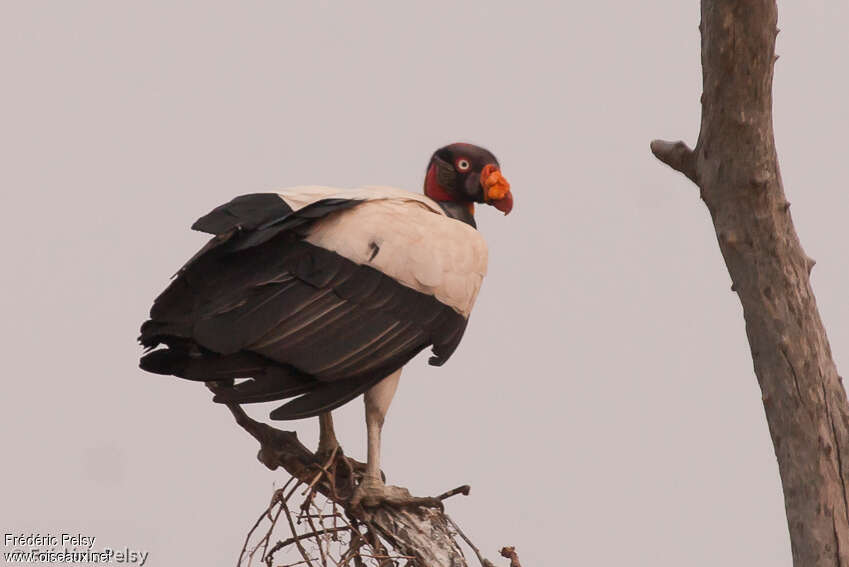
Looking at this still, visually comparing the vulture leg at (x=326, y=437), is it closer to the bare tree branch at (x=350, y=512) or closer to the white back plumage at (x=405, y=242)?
the bare tree branch at (x=350, y=512)

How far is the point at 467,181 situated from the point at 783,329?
1526 millimetres

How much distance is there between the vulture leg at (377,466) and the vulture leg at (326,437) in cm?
33

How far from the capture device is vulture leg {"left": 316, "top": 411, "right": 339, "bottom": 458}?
5.78 meters

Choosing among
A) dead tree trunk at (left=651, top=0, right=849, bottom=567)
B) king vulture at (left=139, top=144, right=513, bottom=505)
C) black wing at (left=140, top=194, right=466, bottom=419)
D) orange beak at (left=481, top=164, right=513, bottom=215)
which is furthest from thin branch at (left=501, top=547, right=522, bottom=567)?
orange beak at (left=481, top=164, right=513, bottom=215)

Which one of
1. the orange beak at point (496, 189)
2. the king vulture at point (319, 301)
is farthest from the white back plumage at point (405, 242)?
the orange beak at point (496, 189)

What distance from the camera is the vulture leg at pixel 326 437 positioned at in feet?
19.0

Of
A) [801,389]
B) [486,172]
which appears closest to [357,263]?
[486,172]

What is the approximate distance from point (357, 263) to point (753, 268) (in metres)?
1.58

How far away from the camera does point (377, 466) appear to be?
549 cm

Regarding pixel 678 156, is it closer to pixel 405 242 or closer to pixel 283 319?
pixel 405 242

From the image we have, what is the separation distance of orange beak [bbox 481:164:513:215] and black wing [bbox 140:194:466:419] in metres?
0.76

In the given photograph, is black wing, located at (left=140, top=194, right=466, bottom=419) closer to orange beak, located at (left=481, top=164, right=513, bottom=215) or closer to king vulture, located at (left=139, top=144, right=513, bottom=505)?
king vulture, located at (left=139, top=144, right=513, bottom=505)

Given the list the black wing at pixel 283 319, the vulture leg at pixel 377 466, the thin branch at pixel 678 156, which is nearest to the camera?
the black wing at pixel 283 319

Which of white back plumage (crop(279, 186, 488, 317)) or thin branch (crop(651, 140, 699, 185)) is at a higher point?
thin branch (crop(651, 140, 699, 185))
